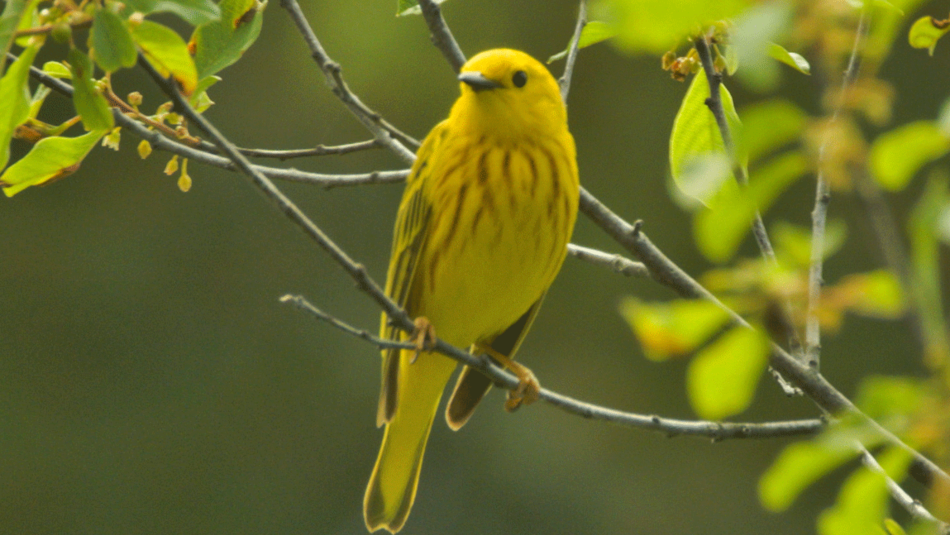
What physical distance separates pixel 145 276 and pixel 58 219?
46.1 inches

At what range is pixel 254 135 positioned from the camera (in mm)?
9422

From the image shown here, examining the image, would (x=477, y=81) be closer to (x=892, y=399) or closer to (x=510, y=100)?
(x=510, y=100)

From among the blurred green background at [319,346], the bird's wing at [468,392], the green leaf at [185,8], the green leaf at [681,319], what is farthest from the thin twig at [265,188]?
the blurred green background at [319,346]

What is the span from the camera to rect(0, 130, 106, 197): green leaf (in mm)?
2125

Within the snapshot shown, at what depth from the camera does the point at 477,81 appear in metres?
2.79

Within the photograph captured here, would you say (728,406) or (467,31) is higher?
(728,406)

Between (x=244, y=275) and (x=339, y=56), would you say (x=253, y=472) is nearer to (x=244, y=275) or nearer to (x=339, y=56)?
(x=244, y=275)

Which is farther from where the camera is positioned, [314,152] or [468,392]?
[468,392]

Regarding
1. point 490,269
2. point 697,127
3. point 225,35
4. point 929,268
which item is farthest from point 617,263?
point 929,268

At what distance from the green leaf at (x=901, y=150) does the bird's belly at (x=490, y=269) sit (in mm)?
2024

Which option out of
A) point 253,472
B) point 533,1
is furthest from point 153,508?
point 533,1

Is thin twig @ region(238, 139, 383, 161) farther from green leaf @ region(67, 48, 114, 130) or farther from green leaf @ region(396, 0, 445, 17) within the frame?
green leaf @ region(67, 48, 114, 130)

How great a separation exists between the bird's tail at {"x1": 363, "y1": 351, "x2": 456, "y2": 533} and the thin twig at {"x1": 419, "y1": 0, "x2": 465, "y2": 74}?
1.19m

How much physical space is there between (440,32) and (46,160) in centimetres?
94
